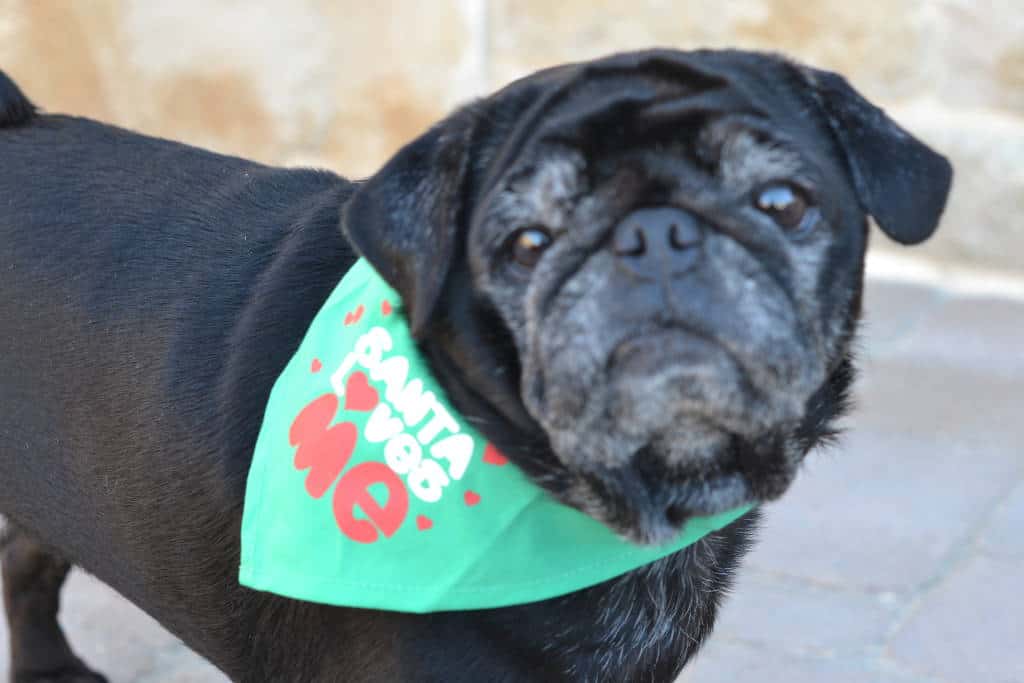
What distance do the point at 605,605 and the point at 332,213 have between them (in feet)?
2.90

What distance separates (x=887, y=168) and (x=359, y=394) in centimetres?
97

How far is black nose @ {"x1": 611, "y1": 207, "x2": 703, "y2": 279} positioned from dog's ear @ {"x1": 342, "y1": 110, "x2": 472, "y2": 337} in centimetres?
31

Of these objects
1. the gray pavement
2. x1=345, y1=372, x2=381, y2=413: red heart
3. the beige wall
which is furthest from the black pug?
the beige wall

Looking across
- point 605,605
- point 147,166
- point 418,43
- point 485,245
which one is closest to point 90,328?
point 147,166

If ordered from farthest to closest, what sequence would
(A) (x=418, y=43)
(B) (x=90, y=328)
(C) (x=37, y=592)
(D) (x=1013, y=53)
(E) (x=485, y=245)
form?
(A) (x=418, y=43)
(D) (x=1013, y=53)
(C) (x=37, y=592)
(B) (x=90, y=328)
(E) (x=485, y=245)

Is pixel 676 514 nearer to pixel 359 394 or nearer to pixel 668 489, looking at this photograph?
pixel 668 489

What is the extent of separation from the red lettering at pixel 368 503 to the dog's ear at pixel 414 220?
11.2 inches

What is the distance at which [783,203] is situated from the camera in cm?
224

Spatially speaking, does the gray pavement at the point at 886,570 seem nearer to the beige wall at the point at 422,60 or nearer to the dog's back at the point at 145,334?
the dog's back at the point at 145,334

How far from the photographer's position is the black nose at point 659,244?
214 cm

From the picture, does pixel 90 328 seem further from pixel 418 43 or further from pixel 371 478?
pixel 418 43

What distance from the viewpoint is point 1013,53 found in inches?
220

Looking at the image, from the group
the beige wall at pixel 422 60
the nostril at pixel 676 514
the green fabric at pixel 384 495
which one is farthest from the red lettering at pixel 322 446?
the beige wall at pixel 422 60

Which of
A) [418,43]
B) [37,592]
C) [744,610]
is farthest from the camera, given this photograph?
[418,43]
